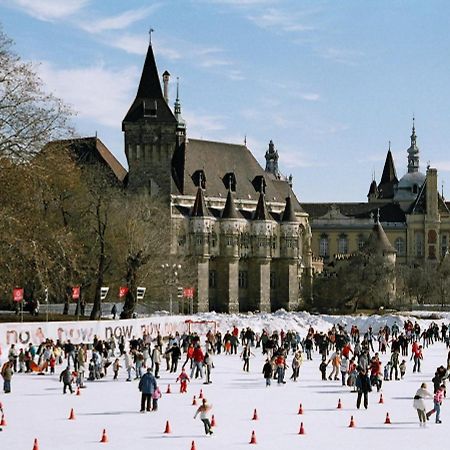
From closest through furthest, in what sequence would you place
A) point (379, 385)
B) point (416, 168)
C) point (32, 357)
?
point (379, 385) < point (32, 357) < point (416, 168)

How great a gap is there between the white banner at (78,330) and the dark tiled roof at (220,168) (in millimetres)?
58099

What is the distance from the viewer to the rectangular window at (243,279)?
406 ft

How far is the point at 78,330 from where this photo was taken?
5244 centimetres

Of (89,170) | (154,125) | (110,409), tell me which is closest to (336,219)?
(154,125)

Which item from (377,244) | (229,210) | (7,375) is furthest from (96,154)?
(7,375)

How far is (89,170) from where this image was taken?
8662 cm

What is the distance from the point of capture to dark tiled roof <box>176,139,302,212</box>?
12075 cm

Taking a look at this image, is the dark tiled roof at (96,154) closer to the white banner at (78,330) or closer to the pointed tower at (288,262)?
the pointed tower at (288,262)

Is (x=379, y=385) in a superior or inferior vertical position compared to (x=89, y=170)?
inferior

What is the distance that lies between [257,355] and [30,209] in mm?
13582

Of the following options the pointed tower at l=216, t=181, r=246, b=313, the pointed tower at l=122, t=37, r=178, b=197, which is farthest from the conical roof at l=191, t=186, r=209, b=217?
the pointed tower at l=122, t=37, r=178, b=197

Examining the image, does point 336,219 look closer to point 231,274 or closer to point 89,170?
point 231,274

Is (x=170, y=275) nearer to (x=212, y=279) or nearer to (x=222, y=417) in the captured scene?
(x=212, y=279)

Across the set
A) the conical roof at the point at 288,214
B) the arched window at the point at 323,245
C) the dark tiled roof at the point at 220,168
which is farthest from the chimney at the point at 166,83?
the arched window at the point at 323,245
